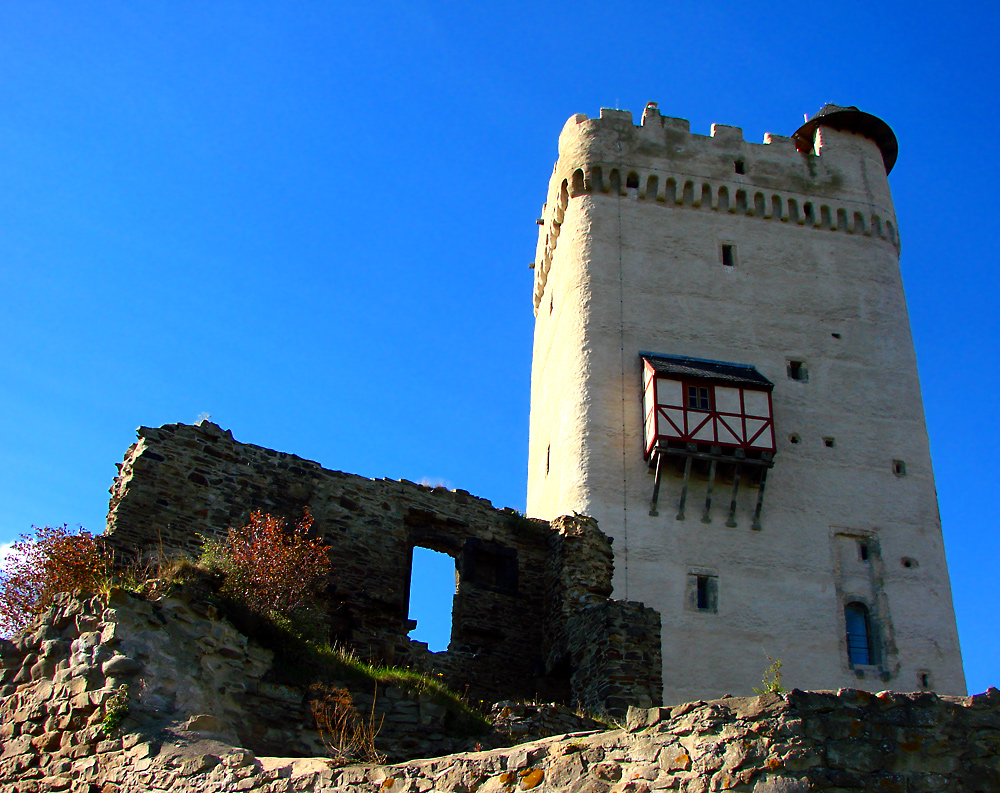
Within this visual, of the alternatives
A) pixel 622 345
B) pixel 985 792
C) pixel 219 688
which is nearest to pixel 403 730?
pixel 219 688

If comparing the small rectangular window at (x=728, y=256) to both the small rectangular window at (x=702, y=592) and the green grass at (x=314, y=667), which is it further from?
the green grass at (x=314, y=667)

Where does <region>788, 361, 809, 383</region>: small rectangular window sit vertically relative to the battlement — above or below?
below

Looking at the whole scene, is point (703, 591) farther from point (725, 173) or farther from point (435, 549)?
point (725, 173)

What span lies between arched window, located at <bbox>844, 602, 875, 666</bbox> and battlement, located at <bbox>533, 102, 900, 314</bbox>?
11.4 meters

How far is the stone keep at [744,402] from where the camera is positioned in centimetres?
2459

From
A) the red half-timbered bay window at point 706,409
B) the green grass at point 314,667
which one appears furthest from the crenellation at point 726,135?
the green grass at point 314,667

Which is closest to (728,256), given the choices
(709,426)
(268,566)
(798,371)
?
(798,371)

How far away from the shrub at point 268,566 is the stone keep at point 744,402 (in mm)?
11577

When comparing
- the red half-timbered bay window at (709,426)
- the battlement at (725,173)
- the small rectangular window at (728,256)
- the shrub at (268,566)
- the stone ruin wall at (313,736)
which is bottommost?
the stone ruin wall at (313,736)

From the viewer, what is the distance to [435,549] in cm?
1745

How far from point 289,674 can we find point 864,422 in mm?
20655

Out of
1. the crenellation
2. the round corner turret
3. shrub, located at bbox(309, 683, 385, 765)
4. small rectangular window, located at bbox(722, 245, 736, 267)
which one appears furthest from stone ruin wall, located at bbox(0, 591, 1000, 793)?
the round corner turret

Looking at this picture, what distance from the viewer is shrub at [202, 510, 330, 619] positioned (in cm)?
1149

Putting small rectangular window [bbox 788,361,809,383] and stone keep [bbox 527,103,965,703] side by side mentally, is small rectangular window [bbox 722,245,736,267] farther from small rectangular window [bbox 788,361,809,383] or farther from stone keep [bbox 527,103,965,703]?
small rectangular window [bbox 788,361,809,383]
